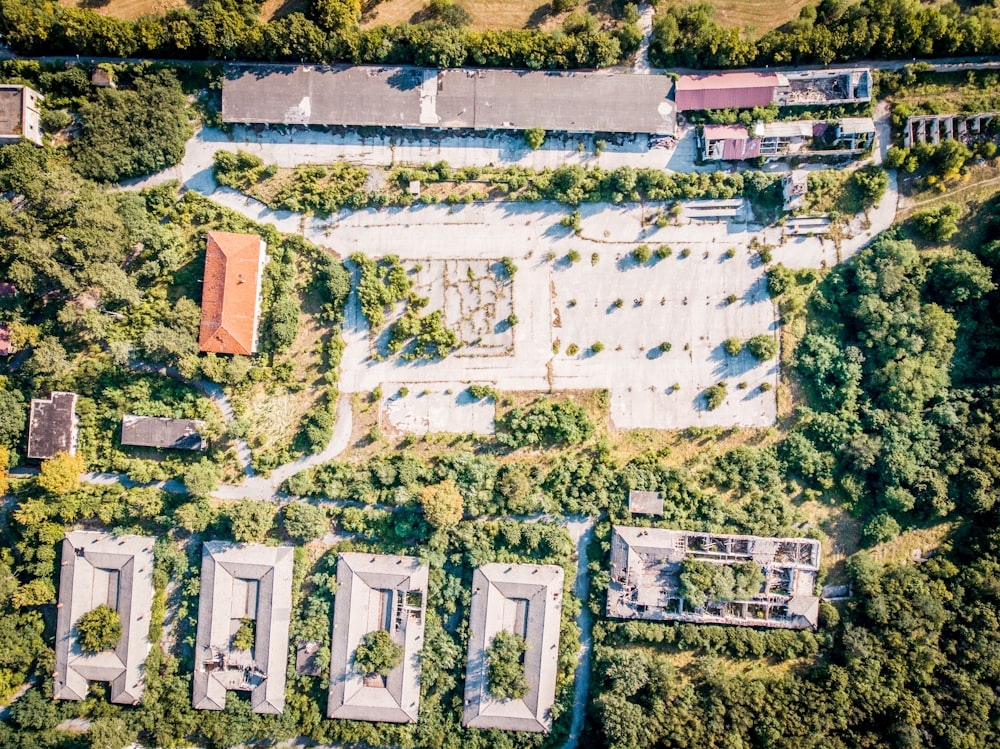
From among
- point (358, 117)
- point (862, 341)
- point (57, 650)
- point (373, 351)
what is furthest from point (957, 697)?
point (57, 650)

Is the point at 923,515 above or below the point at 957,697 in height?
above

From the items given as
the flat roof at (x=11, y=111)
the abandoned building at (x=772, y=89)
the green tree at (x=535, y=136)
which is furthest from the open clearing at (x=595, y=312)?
the flat roof at (x=11, y=111)

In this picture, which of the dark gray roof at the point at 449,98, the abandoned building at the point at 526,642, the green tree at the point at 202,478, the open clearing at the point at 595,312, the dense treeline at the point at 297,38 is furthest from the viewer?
the open clearing at the point at 595,312

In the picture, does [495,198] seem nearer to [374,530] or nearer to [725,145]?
[725,145]

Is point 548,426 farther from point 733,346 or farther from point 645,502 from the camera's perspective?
point 733,346

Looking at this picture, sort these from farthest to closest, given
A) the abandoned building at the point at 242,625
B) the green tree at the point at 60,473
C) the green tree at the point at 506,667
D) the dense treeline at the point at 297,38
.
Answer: the abandoned building at the point at 242,625, the dense treeline at the point at 297,38, the green tree at the point at 506,667, the green tree at the point at 60,473

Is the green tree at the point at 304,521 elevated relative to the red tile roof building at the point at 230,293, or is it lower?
lower

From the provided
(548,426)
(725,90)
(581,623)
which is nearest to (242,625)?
(581,623)

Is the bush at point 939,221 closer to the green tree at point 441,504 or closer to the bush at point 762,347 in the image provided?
the bush at point 762,347
